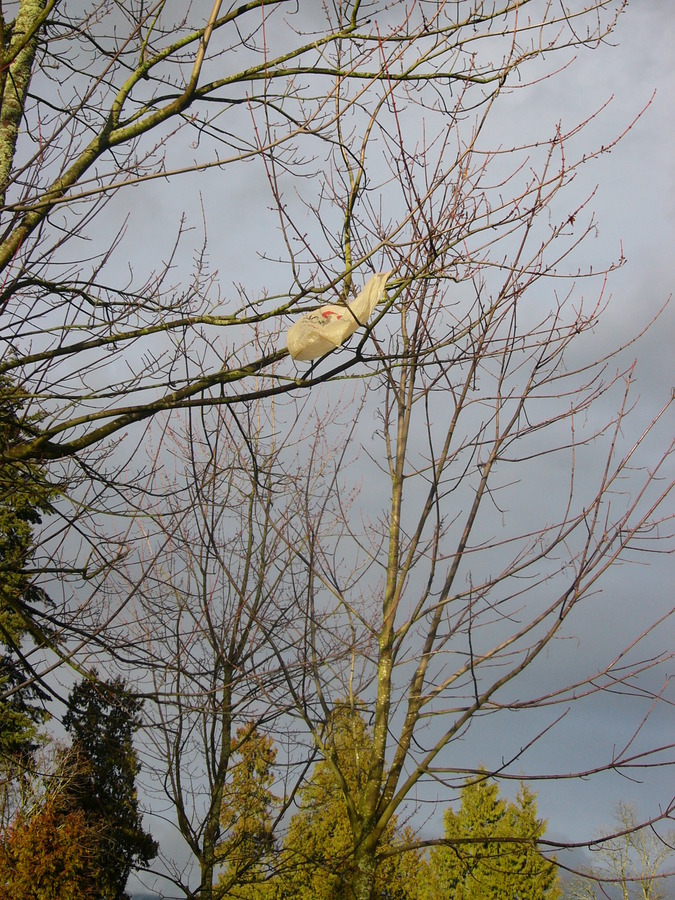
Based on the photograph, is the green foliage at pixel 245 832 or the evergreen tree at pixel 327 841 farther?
the evergreen tree at pixel 327 841

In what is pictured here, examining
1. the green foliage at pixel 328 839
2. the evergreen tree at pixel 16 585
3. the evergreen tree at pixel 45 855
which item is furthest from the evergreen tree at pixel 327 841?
the evergreen tree at pixel 45 855

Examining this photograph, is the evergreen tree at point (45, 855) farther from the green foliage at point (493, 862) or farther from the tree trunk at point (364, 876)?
the tree trunk at point (364, 876)

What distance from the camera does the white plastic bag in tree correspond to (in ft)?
10.2

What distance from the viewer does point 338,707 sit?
550 centimetres

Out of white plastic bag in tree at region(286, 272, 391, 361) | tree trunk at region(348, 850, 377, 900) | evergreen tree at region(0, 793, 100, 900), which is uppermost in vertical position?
white plastic bag in tree at region(286, 272, 391, 361)

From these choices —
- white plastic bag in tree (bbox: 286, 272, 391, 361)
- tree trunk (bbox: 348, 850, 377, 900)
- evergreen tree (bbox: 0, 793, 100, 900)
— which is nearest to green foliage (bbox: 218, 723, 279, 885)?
tree trunk (bbox: 348, 850, 377, 900)

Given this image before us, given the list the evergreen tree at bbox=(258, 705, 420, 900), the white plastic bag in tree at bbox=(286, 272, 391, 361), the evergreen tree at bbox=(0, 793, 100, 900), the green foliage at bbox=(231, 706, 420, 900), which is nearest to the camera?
the white plastic bag in tree at bbox=(286, 272, 391, 361)

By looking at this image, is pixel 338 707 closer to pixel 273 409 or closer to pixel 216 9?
pixel 273 409

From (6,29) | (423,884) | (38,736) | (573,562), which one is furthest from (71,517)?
(423,884)

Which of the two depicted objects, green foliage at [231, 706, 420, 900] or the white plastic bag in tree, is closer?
the white plastic bag in tree

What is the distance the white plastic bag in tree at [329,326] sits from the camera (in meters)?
3.12

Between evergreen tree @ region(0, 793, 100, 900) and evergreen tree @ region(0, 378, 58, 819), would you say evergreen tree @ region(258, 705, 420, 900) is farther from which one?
evergreen tree @ region(0, 793, 100, 900)

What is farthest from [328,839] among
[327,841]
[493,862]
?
[493,862]

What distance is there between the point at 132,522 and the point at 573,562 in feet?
8.41
